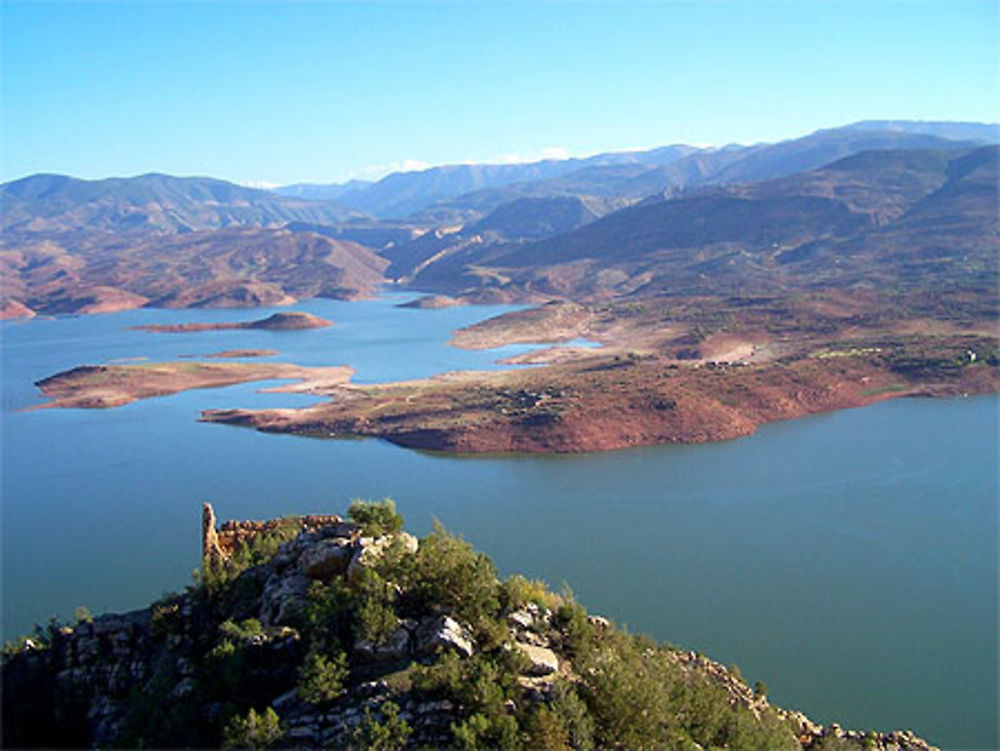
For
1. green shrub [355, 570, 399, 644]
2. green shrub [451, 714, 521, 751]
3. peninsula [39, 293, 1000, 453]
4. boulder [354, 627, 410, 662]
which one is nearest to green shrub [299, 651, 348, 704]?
boulder [354, 627, 410, 662]

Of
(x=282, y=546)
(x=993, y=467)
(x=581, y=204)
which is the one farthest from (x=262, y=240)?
(x=282, y=546)

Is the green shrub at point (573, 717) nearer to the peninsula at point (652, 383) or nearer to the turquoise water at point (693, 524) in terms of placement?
the turquoise water at point (693, 524)

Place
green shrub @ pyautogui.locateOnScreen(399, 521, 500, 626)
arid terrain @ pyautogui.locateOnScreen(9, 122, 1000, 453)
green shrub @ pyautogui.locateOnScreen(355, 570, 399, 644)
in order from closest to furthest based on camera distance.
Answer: green shrub @ pyautogui.locateOnScreen(355, 570, 399, 644) < green shrub @ pyautogui.locateOnScreen(399, 521, 500, 626) < arid terrain @ pyautogui.locateOnScreen(9, 122, 1000, 453)

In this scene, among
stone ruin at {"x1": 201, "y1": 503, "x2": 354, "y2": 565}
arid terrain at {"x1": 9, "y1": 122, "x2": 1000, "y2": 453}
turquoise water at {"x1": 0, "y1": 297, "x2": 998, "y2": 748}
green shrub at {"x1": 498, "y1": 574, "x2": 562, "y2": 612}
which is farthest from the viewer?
arid terrain at {"x1": 9, "y1": 122, "x2": 1000, "y2": 453}

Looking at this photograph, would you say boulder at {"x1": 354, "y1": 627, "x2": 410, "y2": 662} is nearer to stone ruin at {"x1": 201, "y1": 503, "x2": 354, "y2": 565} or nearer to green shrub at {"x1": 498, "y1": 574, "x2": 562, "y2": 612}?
green shrub at {"x1": 498, "y1": 574, "x2": 562, "y2": 612}

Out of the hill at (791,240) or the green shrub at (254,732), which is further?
the hill at (791,240)

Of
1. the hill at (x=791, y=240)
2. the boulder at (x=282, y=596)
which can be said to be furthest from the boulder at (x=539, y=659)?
the hill at (x=791, y=240)
